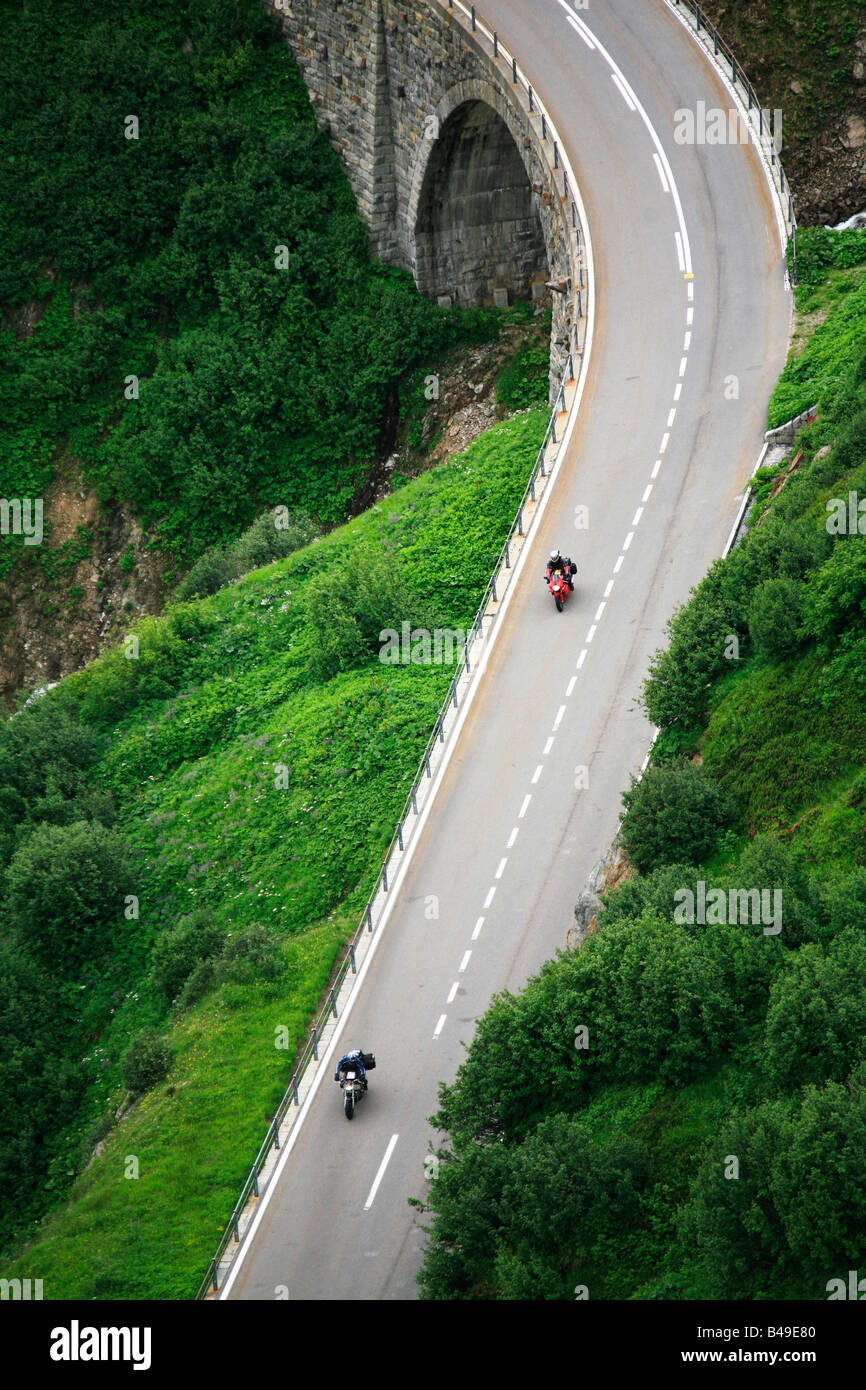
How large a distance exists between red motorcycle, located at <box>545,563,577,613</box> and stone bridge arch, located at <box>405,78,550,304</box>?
2139 cm

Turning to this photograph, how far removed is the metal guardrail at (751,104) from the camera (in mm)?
49719

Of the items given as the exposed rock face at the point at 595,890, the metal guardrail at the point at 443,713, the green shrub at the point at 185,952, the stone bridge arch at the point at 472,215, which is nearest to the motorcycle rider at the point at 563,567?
the metal guardrail at the point at 443,713

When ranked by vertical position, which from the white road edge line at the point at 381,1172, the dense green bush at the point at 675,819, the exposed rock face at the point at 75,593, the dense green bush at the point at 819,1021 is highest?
the exposed rock face at the point at 75,593

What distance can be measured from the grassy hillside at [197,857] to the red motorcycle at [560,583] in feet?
13.2

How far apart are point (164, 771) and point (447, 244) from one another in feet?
84.7

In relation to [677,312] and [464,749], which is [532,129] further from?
[464,749]

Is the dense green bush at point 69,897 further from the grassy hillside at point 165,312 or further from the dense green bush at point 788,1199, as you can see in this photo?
the dense green bush at point 788,1199

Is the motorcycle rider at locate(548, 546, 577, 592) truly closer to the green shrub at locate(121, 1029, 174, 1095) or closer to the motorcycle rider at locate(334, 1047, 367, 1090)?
the motorcycle rider at locate(334, 1047, 367, 1090)

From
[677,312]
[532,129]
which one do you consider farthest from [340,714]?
[532,129]

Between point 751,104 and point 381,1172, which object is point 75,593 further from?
point 381,1172

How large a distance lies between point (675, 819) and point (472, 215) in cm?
3618

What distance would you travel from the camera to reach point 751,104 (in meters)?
52.4

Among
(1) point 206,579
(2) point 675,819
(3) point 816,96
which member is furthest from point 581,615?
(3) point 816,96

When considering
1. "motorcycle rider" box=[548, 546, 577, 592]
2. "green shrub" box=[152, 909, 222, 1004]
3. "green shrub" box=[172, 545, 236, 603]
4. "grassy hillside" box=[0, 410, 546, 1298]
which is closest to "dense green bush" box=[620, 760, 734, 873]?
"grassy hillside" box=[0, 410, 546, 1298]
